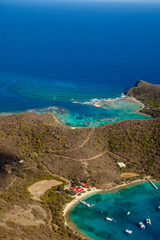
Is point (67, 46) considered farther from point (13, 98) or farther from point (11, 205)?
point (11, 205)

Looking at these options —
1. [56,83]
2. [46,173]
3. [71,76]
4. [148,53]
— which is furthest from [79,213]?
[148,53]

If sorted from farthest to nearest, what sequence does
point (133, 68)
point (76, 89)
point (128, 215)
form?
point (133, 68) → point (76, 89) → point (128, 215)

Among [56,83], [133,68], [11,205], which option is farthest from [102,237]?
[133,68]

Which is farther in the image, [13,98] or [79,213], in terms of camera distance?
[13,98]

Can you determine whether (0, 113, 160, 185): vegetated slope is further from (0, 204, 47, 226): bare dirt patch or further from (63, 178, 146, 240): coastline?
(0, 204, 47, 226): bare dirt patch

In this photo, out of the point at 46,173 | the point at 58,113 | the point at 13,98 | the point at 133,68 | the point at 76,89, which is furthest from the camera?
the point at 133,68

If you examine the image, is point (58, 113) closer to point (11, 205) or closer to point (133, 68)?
point (11, 205)

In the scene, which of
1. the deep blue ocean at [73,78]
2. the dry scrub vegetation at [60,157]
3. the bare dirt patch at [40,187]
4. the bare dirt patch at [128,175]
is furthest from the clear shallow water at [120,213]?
the deep blue ocean at [73,78]
